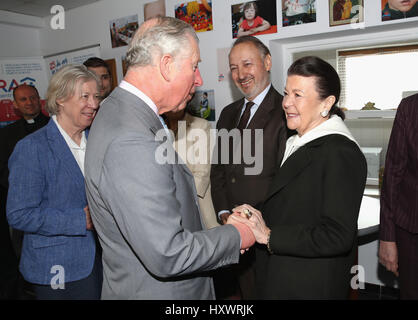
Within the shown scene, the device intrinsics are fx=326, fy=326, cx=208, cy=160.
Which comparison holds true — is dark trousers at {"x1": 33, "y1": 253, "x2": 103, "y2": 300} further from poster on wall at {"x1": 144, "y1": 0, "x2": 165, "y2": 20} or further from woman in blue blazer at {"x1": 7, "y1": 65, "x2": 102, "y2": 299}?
poster on wall at {"x1": 144, "y1": 0, "x2": 165, "y2": 20}

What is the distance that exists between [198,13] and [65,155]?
2093 millimetres

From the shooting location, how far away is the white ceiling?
383 centimetres

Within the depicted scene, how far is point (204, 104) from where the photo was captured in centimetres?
322

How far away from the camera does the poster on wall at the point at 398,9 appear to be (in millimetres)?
2174

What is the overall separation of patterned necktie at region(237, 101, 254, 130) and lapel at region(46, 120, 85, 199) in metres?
1.11

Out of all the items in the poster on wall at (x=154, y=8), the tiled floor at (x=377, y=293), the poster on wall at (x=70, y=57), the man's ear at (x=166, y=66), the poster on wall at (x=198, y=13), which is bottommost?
the tiled floor at (x=377, y=293)

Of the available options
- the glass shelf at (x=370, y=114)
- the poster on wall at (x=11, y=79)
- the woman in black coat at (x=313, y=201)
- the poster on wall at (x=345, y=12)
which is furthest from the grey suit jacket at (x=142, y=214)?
the poster on wall at (x=11, y=79)

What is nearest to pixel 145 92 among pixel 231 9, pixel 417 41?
pixel 231 9

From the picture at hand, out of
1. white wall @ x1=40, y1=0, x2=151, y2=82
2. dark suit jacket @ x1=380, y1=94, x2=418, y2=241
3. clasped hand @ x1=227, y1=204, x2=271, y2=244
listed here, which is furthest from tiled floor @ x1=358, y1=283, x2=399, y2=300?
white wall @ x1=40, y1=0, x2=151, y2=82

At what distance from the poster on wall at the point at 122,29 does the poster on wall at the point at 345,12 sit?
2048 millimetres

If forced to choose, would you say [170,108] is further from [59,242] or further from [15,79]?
[15,79]

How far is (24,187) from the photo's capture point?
1.48 metres

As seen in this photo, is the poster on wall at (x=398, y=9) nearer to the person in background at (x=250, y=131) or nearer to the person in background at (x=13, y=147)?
the person in background at (x=250, y=131)

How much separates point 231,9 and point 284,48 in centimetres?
58
